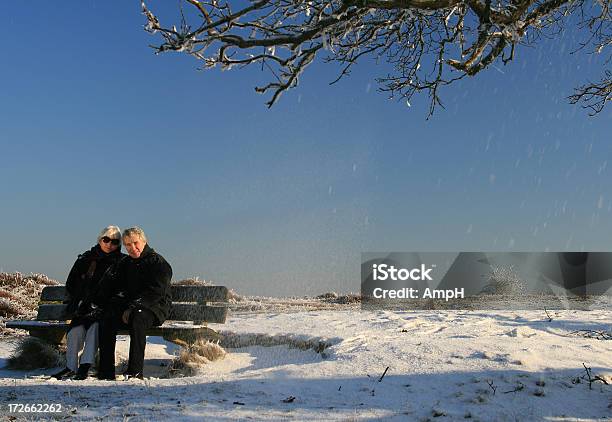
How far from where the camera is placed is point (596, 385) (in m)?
5.21

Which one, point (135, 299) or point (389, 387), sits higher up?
point (135, 299)

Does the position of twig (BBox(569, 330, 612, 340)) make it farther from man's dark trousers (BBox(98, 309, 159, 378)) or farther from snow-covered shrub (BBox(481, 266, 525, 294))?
snow-covered shrub (BBox(481, 266, 525, 294))

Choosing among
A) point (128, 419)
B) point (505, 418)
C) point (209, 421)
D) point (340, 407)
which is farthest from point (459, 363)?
point (128, 419)

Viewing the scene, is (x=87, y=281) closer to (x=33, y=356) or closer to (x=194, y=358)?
(x=33, y=356)

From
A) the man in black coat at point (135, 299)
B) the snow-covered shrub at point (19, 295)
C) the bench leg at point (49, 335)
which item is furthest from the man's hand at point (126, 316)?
the snow-covered shrub at point (19, 295)

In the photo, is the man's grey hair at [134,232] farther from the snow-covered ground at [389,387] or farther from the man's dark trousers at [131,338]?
the snow-covered ground at [389,387]

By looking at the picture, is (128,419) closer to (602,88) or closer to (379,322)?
(379,322)

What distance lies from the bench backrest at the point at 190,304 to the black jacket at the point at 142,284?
27.6 inches

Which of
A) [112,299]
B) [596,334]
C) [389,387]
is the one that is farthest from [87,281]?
[596,334]

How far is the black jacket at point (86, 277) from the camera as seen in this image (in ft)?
24.7

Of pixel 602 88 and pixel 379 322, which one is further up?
pixel 602 88

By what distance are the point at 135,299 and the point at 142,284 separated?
21cm

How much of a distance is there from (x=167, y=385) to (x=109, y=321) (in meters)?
2.12

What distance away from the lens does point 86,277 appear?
Answer: 7.58 metres
